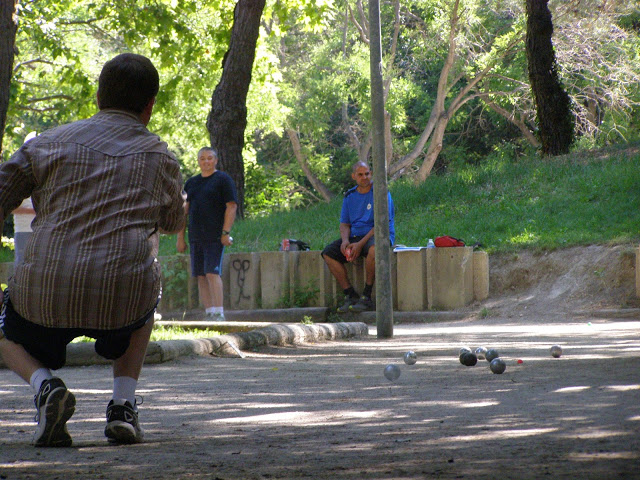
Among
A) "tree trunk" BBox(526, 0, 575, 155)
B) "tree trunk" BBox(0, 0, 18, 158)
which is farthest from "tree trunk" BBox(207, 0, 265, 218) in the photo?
"tree trunk" BBox(0, 0, 18, 158)

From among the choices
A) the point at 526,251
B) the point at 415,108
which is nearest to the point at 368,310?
the point at 526,251

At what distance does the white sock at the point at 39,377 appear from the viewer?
12.2 ft

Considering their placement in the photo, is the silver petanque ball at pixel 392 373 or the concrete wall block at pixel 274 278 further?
the concrete wall block at pixel 274 278

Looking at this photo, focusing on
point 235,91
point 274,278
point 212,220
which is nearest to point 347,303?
point 274,278

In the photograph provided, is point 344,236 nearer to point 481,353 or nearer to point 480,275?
point 480,275

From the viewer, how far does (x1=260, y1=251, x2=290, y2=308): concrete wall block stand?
576 inches

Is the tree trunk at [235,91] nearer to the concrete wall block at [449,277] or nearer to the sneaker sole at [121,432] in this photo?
the concrete wall block at [449,277]

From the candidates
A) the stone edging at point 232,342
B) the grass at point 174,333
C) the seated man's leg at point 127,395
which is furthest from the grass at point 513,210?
the seated man's leg at point 127,395

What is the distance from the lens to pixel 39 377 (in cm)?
373

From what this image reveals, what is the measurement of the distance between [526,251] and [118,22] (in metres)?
10.4

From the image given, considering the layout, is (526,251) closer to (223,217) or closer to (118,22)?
(223,217)

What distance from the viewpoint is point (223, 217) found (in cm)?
1109

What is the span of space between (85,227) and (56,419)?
81 cm

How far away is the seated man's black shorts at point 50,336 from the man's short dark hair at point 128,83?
2.94ft
